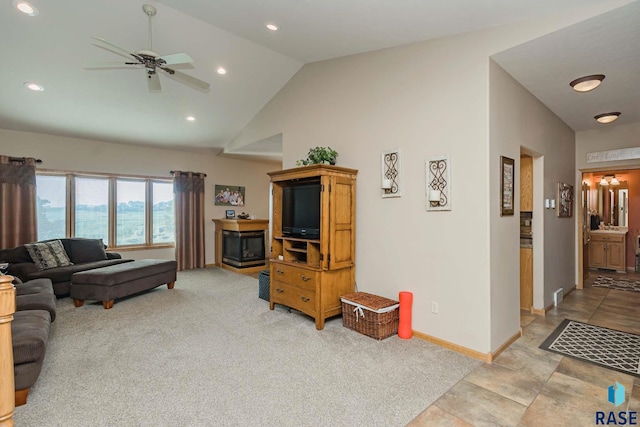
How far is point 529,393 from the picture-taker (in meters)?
→ 2.25

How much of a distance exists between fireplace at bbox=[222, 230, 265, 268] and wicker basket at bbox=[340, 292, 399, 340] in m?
3.87

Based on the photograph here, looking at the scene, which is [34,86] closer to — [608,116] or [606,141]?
[608,116]

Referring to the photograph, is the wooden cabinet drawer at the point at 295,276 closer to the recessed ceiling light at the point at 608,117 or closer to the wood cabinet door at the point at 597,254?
the recessed ceiling light at the point at 608,117

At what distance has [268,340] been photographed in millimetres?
3188

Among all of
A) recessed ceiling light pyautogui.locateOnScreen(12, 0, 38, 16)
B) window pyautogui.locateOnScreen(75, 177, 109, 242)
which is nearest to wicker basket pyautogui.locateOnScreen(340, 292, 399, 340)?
recessed ceiling light pyautogui.locateOnScreen(12, 0, 38, 16)

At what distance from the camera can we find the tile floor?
6.49 feet

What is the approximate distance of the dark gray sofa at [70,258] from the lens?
14.4ft

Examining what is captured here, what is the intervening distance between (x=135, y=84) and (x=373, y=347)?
469 cm

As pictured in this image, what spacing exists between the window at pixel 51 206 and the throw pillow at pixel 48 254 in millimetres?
752

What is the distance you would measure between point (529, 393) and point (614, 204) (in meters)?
7.44

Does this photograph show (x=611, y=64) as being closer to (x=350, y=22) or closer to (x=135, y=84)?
(x=350, y=22)

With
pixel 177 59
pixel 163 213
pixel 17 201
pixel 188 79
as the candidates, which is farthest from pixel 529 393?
pixel 17 201

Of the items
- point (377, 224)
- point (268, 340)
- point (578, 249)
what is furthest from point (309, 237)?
point (578, 249)

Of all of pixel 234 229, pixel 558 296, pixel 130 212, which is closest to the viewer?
pixel 558 296
